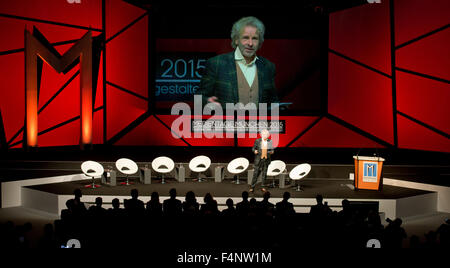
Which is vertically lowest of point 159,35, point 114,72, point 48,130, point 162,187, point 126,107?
point 162,187

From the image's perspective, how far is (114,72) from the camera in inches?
394

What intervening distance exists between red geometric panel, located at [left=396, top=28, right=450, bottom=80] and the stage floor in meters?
3.03

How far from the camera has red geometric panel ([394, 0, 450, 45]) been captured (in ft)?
28.5

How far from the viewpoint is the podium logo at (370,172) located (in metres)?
7.39

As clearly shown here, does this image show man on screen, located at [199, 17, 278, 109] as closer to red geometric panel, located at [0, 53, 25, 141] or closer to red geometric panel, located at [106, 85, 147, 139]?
red geometric panel, located at [106, 85, 147, 139]

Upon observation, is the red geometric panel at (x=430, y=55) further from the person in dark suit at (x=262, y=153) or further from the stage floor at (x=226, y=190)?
the person in dark suit at (x=262, y=153)

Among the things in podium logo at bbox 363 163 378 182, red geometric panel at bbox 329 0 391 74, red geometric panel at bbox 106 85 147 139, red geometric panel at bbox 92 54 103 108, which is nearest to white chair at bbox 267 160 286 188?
podium logo at bbox 363 163 378 182

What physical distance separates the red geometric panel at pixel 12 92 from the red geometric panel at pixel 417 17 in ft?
28.7

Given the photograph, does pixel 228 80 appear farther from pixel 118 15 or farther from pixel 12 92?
pixel 12 92

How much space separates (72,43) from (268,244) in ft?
25.7
